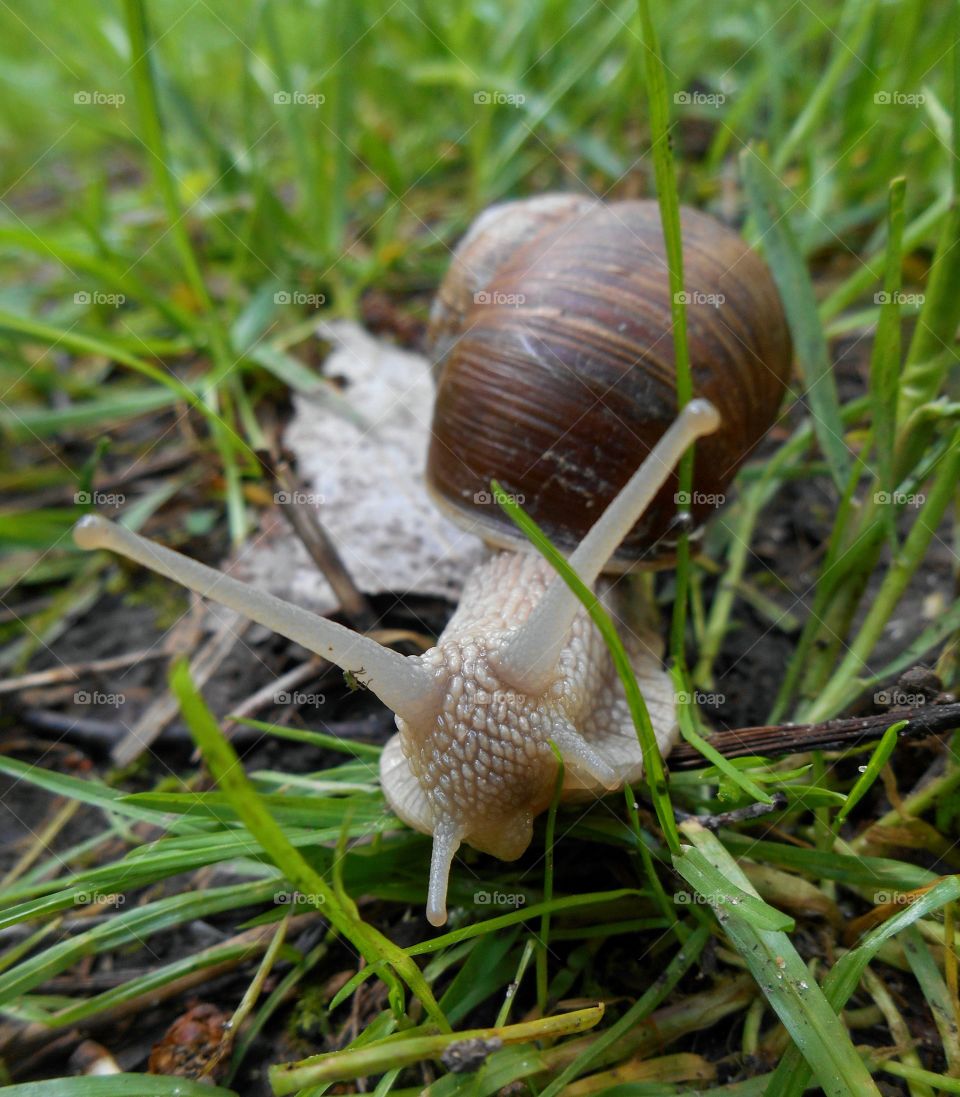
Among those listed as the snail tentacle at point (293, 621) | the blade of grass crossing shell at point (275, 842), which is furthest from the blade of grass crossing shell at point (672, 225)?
the blade of grass crossing shell at point (275, 842)

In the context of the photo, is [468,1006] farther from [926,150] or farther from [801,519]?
[926,150]

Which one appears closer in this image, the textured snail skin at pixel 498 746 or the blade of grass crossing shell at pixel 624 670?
the blade of grass crossing shell at pixel 624 670

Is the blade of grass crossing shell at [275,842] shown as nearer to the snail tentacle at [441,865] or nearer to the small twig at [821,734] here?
the snail tentacle at [441,865]

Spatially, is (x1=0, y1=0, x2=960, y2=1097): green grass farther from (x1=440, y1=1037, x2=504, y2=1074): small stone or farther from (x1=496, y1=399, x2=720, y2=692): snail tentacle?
(x1=496, y1=399, x2=720, y2=692): snail tentacle

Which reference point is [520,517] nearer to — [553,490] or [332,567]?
[553,490]

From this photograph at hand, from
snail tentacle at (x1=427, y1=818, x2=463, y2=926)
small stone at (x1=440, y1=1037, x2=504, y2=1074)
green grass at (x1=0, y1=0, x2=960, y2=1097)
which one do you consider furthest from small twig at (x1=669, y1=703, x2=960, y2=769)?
small stone at (x1=440, y1=1037, x2=504, y2=1074)
